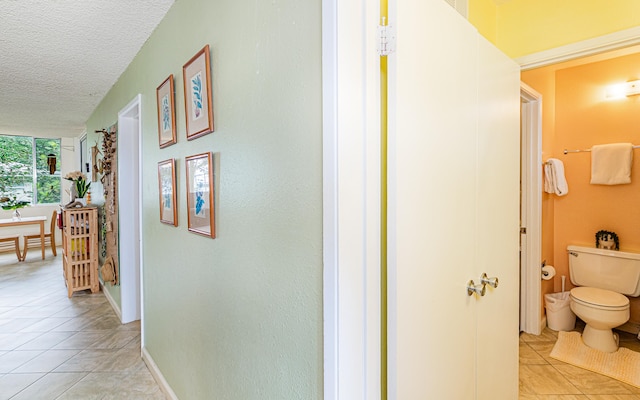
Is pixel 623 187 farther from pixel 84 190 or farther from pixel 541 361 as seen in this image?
pixel 84 190

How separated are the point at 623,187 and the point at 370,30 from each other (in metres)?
3.08

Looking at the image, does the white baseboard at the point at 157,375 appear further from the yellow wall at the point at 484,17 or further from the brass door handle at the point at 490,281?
the yellow wall at the point at 484,17

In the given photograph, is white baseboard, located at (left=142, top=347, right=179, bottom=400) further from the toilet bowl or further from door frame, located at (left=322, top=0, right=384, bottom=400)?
the toilet bowl

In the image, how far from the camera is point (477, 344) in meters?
1.31

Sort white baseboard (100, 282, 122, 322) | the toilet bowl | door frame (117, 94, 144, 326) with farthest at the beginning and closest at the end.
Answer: white baseboard (100, 282, 122, 322) < door frame (117, 94, 144, 326) < the toilet bowl

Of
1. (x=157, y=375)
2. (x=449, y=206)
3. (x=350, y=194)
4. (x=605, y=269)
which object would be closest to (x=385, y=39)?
(x=350, y=194)

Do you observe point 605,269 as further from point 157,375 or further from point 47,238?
point 47,238

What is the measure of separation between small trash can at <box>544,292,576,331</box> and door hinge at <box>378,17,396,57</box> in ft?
9.81

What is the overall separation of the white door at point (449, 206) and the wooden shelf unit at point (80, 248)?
4.32 m

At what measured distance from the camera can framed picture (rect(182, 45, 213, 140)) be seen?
1.45 meters

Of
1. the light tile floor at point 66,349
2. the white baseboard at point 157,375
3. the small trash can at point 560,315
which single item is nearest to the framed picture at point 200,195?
the white baseboard at point 157,375

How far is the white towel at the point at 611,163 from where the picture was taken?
262cm

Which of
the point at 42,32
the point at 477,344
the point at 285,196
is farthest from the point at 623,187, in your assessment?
the point at 42,32

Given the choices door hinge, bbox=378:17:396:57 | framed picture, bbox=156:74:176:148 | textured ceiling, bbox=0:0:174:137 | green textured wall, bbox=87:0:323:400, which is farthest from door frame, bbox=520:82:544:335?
textured ceiling, bbox=0:0:174:137
